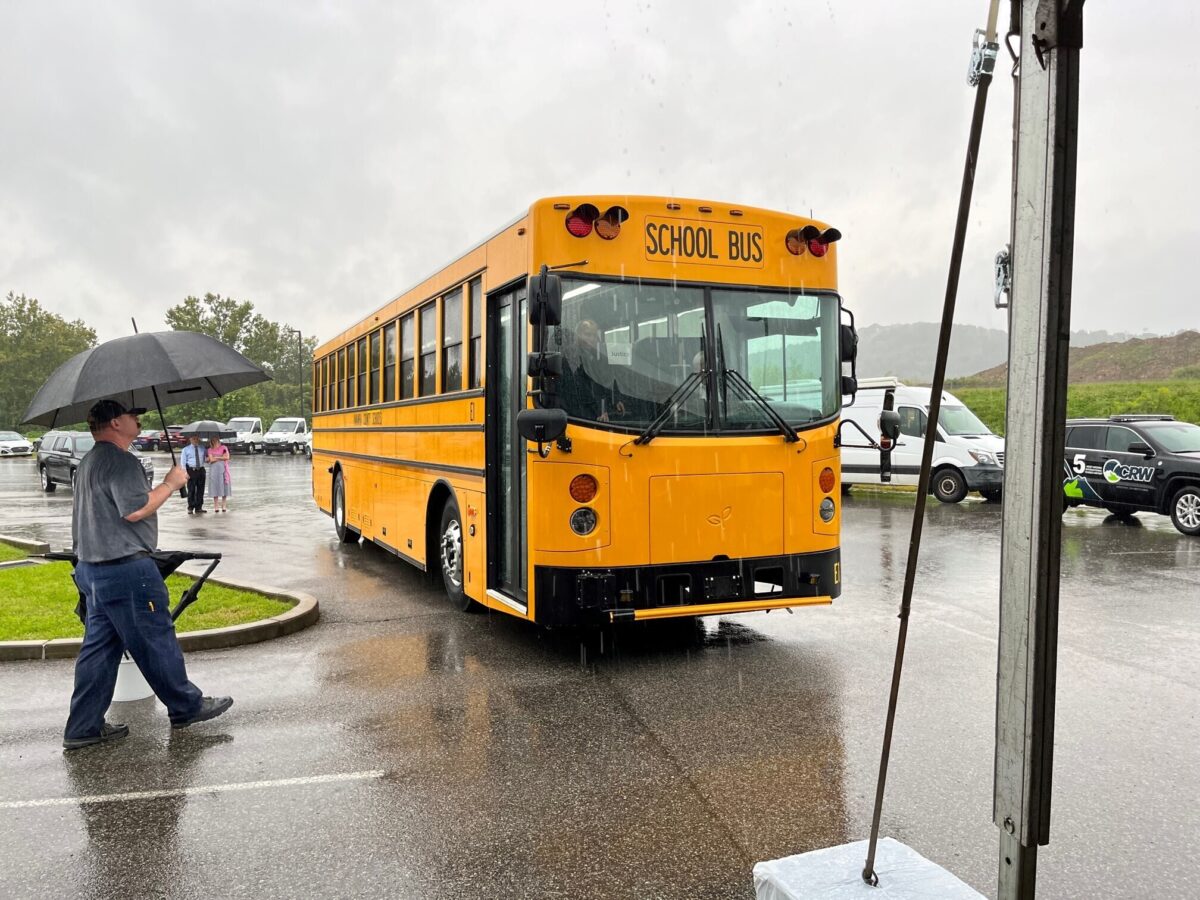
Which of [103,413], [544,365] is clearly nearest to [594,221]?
[544,365]

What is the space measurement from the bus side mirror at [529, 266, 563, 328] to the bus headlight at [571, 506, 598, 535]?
4.00 ft

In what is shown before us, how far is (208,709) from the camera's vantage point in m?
5.34

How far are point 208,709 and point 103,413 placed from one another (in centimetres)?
170

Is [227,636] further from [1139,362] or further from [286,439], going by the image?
[1139,362]

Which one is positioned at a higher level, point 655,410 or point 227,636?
point 655,410

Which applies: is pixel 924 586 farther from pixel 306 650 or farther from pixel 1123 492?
pixel 1123 492

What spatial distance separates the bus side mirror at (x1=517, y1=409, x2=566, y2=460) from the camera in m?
5.88

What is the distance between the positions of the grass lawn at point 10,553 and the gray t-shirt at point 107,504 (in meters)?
7.28

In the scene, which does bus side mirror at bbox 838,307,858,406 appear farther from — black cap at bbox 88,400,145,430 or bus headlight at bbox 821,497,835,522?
black cap at bbox 88,400,145,430

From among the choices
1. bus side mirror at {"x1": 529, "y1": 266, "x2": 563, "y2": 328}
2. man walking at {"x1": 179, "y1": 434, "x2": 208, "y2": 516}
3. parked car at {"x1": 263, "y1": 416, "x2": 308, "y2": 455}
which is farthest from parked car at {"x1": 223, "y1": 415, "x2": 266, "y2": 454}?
bus side mirror at {"x1": 529, "y1": 266, "x2": 563, "y2": 328}

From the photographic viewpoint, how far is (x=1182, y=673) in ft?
20.7

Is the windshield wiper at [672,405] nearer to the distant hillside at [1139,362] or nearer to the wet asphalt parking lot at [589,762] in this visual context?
the wet asphalt parking lot at [589,762]

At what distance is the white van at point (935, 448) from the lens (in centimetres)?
1831

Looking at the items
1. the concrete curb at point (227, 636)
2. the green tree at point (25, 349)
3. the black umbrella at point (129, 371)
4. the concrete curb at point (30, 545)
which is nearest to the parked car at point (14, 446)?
the green tree at point (25, 349)
